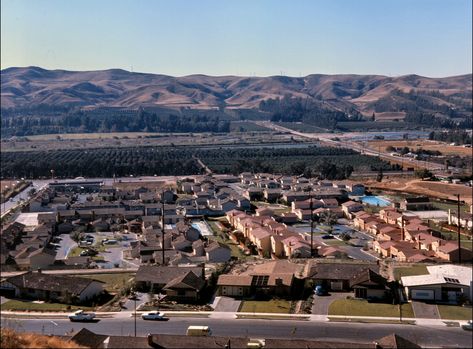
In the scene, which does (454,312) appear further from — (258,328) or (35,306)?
(35,306)

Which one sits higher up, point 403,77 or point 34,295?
point 403,77

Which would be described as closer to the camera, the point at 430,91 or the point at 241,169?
the point at 241,169

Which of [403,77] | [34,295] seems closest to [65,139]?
[34,295]

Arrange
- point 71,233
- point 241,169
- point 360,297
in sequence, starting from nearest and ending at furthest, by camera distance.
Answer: point 360,297, point 71,233, point 241,169

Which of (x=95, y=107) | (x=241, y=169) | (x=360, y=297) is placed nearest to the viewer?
(x=360, y=297)

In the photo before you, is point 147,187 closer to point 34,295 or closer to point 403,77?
point 34,295

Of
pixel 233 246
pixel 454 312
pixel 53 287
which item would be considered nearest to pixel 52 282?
pixel 53 287
